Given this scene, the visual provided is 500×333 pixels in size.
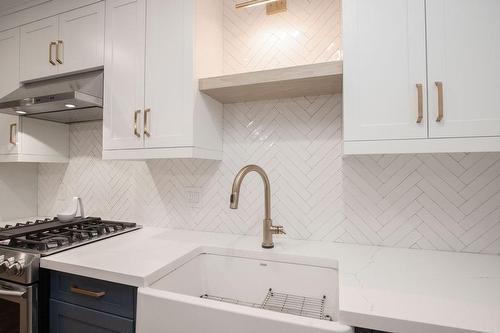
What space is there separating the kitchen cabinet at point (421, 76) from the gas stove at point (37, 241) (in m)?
1.38

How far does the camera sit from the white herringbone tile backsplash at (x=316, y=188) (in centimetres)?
124

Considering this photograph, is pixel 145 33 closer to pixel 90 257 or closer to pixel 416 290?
pixel 90 257

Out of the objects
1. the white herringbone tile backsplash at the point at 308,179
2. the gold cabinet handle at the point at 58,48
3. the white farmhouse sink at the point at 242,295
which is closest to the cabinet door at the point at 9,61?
the gold cabinet handle at the point at 58,48

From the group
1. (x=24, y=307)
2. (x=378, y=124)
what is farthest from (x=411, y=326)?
(x=24, y=307)

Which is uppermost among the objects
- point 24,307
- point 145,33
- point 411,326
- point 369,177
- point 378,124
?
point 145,33

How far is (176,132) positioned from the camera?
138cm

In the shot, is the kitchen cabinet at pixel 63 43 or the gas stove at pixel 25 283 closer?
the gas stove at pixel 25 283

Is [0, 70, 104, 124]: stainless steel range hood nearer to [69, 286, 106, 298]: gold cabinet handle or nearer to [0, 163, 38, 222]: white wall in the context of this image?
[0, 163, 38, 222]: white wall

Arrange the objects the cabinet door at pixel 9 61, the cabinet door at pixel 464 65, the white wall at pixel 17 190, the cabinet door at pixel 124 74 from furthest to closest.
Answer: the white wall at pixel 17 190 < the cabinet door at pixel 9 61 < the cabinet door at pixel 124 74 < the cabinet door at pixel 464 65

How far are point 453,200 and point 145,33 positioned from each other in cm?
178

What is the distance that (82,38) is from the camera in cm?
162

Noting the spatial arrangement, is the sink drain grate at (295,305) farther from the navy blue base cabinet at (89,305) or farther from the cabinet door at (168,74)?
the cabinet door at (168,74)

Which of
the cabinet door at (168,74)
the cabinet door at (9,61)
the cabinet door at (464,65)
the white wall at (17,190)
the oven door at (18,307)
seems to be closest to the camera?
the cabinet door at (464,65)

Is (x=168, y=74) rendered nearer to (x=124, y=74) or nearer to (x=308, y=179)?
(x=124, y=74)
